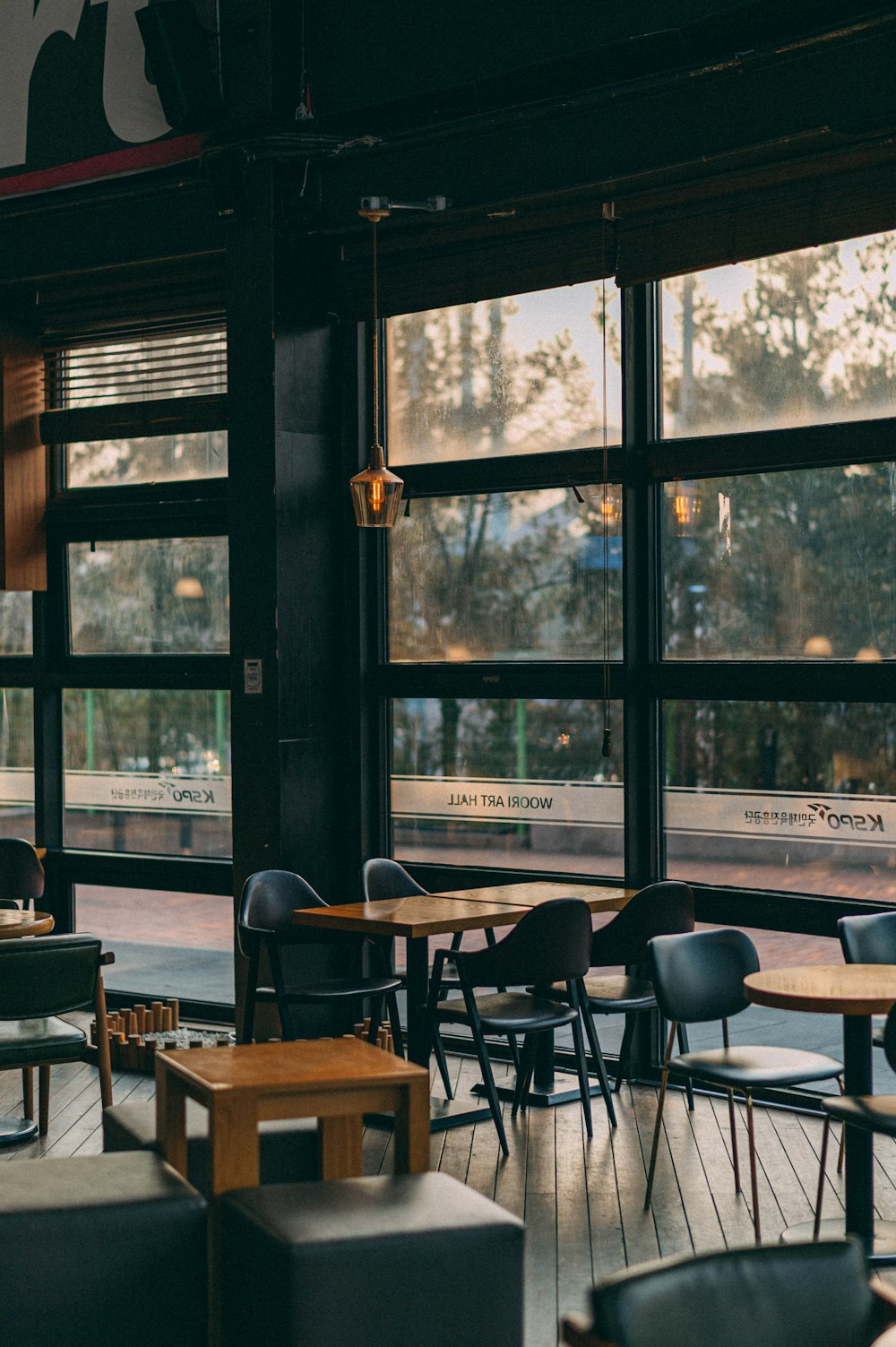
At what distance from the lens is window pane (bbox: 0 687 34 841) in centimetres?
846

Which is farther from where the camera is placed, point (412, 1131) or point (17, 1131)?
point (17, 1131)

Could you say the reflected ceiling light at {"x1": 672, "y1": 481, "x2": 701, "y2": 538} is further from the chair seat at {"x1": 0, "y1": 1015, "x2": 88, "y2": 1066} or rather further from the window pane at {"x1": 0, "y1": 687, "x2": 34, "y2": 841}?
the window pane at {"x1": 0, "y1": 687, "x2": 34, "y2": 841}

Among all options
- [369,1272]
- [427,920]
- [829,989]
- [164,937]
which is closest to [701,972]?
[829,989]

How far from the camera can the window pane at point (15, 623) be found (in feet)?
27.7

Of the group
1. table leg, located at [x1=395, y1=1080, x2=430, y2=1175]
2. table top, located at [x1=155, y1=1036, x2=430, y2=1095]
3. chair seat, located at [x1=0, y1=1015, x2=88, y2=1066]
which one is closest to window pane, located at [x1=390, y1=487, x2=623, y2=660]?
chair seat, located at [x1=0, y1=1015, x2=88, y2=1066]

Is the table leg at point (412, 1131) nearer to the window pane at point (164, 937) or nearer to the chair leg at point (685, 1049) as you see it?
the chair leg at point (685, 1049)

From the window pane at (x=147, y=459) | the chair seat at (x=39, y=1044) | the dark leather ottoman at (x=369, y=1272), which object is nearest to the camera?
the dark leather ottoman at (x=369, y=1272)

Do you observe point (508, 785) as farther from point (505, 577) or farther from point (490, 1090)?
point (490, 1090)

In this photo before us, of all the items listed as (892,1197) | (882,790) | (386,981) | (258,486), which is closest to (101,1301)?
(892,1197)

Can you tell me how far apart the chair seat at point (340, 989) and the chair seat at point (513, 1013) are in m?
Answer: 0.35

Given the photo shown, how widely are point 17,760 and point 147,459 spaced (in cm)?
189

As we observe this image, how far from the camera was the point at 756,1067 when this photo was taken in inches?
188

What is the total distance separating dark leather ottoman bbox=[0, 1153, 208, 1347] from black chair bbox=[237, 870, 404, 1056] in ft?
9.24

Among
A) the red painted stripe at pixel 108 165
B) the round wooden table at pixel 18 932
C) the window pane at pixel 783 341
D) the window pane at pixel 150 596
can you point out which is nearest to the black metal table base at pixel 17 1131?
the round wooden table at pixel 18 932
